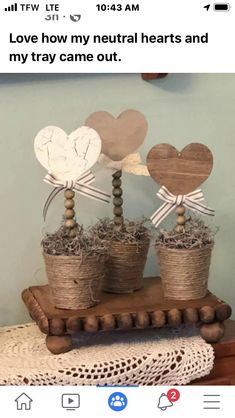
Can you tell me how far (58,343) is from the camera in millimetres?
518

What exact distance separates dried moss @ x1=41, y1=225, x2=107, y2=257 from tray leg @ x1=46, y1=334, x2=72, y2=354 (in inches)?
2.4

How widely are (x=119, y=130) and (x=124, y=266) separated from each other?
11 cm

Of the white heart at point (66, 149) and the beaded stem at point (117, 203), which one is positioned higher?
the white heart at point (66, 149)

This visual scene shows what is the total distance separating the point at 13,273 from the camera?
61cm
